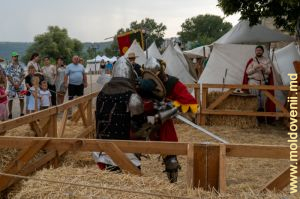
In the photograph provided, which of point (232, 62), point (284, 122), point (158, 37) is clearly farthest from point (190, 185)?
point (158, 37)

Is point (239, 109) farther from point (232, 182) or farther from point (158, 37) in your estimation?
point (158, 37)

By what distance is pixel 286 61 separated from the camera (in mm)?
11891

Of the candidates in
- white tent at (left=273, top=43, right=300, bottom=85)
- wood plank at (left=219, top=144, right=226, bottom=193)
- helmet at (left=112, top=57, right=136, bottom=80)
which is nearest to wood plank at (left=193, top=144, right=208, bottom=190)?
wood plank at (left=219, top=144, right=226, bottom=193)

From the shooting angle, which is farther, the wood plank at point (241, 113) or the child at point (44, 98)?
the wood plank at point (241, 113)

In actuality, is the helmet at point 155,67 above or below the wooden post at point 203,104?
above

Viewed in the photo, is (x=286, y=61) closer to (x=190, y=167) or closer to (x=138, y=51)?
(x=138, y=51)

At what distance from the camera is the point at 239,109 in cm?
941

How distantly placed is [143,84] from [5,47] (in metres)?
128

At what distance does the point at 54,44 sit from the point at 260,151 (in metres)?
63.0

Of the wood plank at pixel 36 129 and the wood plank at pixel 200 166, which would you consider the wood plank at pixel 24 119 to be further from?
the wood plank at pixel 200 166

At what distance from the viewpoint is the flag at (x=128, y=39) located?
50.7ft

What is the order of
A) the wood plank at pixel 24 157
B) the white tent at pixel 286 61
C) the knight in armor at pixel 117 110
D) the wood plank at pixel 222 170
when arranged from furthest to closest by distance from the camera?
the white tent at pixel 286 61, the knight in armor at pixel 117 110, the wood plank at pixel 24 157, the wood plank at pixel 222 170

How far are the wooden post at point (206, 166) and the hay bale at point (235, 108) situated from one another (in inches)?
246

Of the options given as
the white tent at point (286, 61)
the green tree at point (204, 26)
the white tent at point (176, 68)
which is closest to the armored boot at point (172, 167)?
the white tent at point (286, 61)
